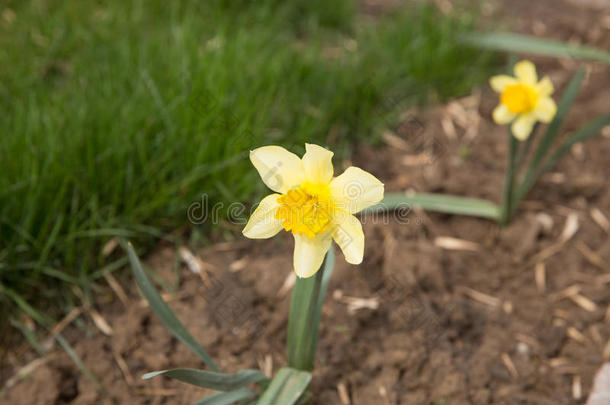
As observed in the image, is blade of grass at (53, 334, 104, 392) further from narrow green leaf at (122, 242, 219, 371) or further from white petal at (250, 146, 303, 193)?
white petal at (250, 146, 303, 193)

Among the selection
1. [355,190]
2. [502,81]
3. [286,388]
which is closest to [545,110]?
[502,81]

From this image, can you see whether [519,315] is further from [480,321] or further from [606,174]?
[606,174]

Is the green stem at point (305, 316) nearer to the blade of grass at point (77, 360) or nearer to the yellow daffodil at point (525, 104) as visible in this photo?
the blade of grass at point (77, 360)

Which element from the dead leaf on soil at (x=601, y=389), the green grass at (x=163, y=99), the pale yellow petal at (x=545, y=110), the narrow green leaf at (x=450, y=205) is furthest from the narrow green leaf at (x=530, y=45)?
the dead leaf on soil at (x=601, y=389)

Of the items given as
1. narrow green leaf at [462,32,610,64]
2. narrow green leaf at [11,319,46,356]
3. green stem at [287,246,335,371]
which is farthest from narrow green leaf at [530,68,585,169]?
narrow green leaf at [11,319,46,356]

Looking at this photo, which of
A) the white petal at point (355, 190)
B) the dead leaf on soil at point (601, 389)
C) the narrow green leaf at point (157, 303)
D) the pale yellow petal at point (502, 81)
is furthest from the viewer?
the pale yellow petal at point (502, 81)

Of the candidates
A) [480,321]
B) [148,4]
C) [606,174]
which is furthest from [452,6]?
[480,321]
